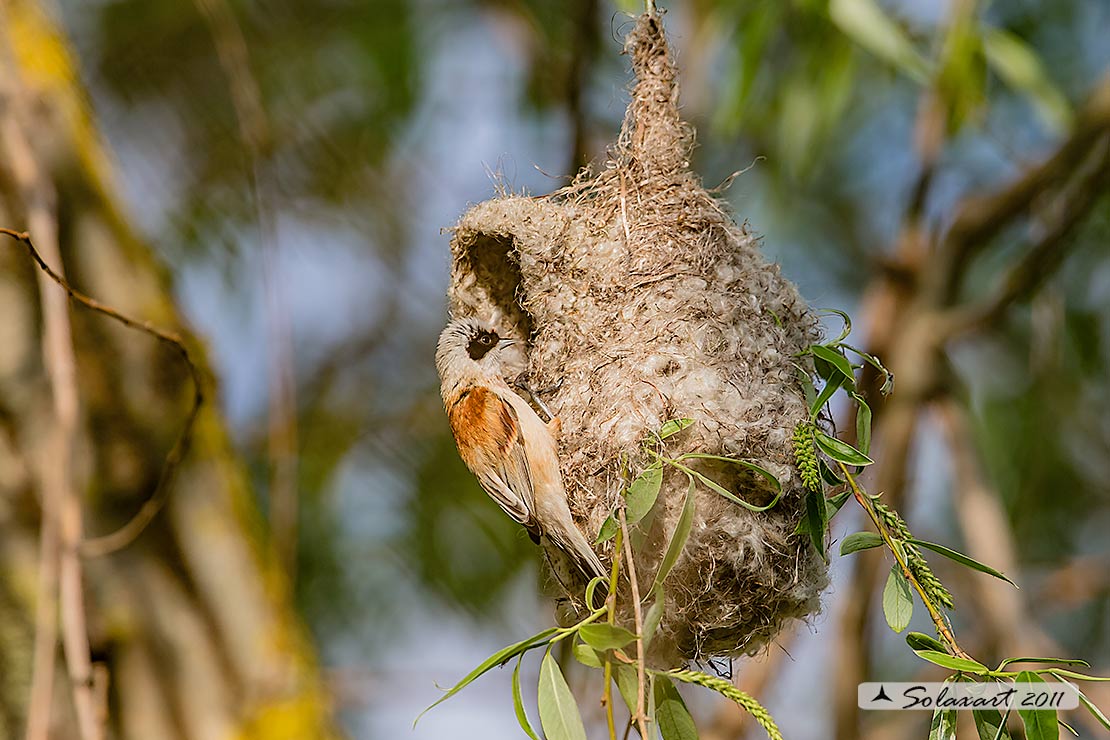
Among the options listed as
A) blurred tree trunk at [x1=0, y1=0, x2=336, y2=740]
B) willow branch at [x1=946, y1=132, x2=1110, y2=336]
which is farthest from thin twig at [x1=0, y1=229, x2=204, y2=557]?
willow branch at [x1=946, y1=132, x2=1110, y2=336]

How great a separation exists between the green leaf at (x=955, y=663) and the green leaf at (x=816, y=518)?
334mm

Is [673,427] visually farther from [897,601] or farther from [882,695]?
[882,695]

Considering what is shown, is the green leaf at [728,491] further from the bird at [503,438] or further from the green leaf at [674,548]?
the bird at [503,438]

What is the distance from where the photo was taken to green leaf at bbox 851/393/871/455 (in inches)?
76.0

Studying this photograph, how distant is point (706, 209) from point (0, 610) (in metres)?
2.67

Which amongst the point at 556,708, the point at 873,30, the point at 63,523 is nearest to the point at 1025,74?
the point at 873,30

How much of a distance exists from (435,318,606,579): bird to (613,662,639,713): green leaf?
0.53 meters

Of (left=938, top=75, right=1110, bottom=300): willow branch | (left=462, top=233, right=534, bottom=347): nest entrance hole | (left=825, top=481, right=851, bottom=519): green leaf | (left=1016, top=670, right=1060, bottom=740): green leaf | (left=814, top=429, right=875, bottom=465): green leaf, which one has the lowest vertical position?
(left=1016, top=670, right=1060, bottom=740): green leaf

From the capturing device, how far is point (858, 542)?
1836 millimetres

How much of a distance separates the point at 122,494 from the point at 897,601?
294 cm

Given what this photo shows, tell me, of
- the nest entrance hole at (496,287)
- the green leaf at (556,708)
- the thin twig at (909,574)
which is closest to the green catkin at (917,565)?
the thin twig at (909,574)

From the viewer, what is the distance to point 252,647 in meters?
4.02

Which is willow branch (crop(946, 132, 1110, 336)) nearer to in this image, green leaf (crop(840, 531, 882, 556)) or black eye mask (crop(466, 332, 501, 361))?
black eye mask (crop(466, 332, 501, 361))

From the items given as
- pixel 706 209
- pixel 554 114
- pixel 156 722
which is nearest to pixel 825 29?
pixel 554 114
